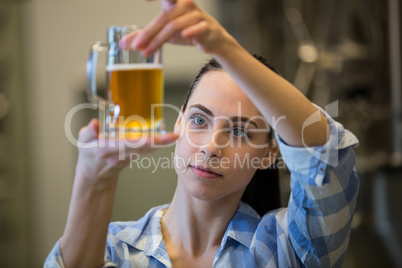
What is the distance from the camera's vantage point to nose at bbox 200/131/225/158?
3.21 ft

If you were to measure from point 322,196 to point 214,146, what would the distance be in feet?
0.72

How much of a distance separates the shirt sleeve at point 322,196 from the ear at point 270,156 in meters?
0.14

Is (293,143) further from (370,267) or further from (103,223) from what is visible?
(370,267)

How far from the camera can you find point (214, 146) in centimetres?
99

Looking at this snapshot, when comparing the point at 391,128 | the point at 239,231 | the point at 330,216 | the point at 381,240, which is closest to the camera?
the point at 330,216

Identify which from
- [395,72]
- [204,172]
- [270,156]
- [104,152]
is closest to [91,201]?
[104,152]

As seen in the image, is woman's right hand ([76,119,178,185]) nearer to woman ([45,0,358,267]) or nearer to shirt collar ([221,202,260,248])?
woman ([45,0,358,267])

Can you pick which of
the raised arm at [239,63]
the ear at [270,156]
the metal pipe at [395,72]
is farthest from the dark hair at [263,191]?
the metal pipe at [395,72]

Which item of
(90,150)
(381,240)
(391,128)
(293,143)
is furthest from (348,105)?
(90,150)

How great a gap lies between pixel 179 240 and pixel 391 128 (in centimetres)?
183

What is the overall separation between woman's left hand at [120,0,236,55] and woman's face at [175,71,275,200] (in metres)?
0.30

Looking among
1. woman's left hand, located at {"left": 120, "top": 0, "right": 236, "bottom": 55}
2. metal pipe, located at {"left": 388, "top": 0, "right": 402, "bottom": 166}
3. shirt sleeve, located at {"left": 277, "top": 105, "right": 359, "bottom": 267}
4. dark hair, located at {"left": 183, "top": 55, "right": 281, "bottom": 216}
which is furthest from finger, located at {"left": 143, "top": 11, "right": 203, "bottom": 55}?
metal pipe, located at {"left": 388, "top": 0, "right": 402, "bottom": 166}

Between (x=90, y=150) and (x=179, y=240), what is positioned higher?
(x=90, y=150)

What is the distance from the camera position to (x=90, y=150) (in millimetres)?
805
